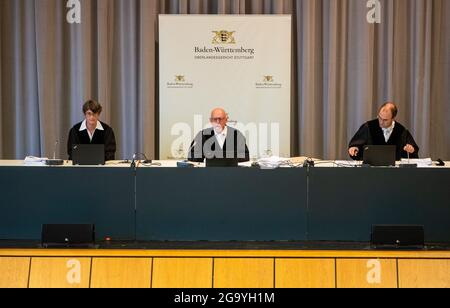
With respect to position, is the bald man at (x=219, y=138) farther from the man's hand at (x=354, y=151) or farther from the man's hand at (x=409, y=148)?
the man's hand at (x=409, y=148)

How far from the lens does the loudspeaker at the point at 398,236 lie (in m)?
3.76

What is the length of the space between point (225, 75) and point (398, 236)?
2.91 meters

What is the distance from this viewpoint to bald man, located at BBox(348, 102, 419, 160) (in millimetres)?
5234

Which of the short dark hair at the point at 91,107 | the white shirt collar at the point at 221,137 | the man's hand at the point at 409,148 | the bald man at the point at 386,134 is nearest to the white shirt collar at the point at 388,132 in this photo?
the bald man at the point at 386,134

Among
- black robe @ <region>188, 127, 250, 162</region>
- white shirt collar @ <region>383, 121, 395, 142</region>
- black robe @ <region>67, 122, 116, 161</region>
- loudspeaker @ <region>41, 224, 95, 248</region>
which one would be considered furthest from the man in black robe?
white shirt collar @ <region>383, 121, 395, 142</region>

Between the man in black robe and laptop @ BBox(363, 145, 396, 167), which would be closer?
laptop @ BBox(363, 145, 396, 167)

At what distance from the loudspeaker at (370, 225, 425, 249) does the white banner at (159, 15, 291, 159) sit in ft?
8.08

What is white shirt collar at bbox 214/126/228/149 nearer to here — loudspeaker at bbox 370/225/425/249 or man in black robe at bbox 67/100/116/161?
man in black robe at bbox 67/100/116/161

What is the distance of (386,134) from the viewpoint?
212 inches

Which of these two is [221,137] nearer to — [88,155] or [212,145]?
[212,145]

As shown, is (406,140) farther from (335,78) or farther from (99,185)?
(99,185)

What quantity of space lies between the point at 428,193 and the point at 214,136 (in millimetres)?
1912

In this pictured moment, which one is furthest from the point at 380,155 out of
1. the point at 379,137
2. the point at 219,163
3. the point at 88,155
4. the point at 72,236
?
the point at 72,236

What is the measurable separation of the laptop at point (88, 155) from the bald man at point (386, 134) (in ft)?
7.42
